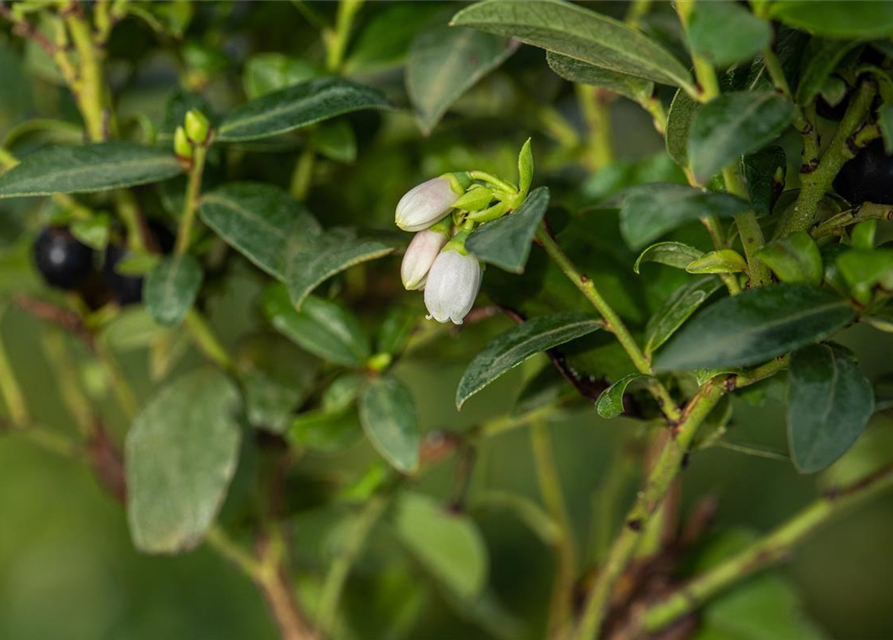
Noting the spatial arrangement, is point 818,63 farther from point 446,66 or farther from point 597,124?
point 597,124

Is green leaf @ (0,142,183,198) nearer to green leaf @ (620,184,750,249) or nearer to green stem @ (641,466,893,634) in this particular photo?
green leaf @ (620,184,750,249)

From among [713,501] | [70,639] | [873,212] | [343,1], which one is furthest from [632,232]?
[70,639]

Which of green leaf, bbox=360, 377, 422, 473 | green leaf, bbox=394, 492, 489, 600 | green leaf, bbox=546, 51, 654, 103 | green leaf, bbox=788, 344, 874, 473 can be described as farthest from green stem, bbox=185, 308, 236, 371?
green leaf, bbox=788, 344, 874, 473

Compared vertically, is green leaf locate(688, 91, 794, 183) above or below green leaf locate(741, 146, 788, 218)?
above

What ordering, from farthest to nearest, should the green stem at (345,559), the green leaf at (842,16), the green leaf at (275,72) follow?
1. the green stem at (345,559)
2. the green leaf at (275,72)
3. the green leaf at (842,16)

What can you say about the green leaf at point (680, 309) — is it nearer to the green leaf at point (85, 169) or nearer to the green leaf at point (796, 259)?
the green leaf at point (796, 259)

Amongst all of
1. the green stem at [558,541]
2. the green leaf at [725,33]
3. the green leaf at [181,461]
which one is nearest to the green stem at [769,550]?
the green stem at [558,541]
